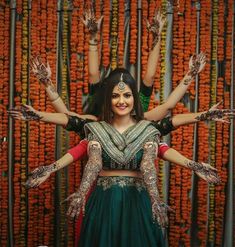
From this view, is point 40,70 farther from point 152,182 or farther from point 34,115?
point 152,182

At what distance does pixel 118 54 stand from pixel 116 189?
1.19 metres

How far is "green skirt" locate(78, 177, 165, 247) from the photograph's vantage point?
2391mm

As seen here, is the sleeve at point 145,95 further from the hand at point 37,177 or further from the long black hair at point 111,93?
the hand at point 37,177

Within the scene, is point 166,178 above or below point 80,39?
below

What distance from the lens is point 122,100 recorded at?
2.53 m

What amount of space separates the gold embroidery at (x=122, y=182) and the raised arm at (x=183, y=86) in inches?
19.6

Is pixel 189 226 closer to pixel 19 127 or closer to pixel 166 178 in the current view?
pixel 166 178

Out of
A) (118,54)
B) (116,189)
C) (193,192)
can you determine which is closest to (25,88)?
(118,54)

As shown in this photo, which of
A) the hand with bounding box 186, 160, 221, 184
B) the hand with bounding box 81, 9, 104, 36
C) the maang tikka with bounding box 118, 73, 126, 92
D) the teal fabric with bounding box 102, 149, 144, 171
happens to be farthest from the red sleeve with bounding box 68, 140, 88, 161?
the hand with bounding box 81, 9, 104, 36

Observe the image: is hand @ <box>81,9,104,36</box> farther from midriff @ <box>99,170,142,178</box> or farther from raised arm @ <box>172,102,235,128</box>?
midriff @ <box>99,170,142,178</box>

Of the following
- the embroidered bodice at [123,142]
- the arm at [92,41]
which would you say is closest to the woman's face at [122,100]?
the embroidered bodice at [123,142]

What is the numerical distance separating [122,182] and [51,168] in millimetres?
394

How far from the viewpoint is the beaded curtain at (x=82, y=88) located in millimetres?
3271

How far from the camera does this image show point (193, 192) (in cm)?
331
